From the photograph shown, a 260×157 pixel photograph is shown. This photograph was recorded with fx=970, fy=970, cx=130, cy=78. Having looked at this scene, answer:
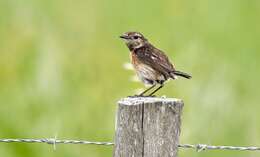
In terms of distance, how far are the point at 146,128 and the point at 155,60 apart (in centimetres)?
208

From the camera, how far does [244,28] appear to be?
9.95 meters

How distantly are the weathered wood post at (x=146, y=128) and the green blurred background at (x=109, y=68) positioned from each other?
10.5 feet

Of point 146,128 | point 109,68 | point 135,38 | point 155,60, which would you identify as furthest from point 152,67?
point 109,68

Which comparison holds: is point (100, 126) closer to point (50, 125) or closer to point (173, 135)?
point (50, 125)

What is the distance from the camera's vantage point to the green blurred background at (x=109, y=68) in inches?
363

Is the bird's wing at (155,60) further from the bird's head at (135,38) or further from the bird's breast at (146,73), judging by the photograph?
the bird's head at (135,38)

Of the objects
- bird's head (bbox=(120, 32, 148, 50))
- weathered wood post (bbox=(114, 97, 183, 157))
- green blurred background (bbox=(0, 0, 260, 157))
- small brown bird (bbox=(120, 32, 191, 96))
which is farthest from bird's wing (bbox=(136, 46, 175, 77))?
weathered wood post (bbox=(114, 97, 183, 157))

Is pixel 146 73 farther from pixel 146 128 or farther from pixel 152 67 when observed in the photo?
A: pixel 146 128

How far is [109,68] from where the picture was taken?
10297 millimetres

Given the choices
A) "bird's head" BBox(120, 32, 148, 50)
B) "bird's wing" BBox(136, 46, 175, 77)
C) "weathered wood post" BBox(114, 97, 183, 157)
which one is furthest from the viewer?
"bird's head" BBox(120, 32, 148, 50)

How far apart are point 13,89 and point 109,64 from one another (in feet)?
3.69

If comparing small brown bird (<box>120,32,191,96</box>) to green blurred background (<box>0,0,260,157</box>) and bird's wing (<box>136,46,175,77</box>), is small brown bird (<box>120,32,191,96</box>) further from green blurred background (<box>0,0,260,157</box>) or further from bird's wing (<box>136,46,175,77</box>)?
green blurred background (<box>0,0,260,157</box>)

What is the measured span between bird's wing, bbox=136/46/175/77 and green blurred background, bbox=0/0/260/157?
1432 millimetres

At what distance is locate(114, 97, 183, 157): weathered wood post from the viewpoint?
18.7 ft
